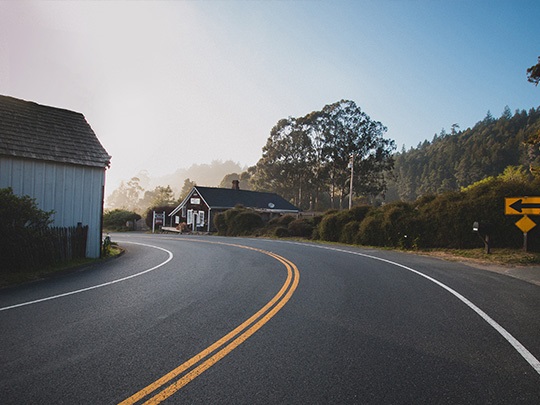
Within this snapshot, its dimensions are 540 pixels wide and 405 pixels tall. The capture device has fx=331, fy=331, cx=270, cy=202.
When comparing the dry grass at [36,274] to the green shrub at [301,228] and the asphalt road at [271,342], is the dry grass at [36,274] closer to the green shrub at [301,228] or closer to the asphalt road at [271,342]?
the asphalt road at [271,342]

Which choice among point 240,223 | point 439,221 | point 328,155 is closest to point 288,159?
point 328,155

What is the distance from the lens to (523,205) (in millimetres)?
12031

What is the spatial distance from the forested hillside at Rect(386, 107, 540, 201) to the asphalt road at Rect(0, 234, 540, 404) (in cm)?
5813

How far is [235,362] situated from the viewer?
3693mm

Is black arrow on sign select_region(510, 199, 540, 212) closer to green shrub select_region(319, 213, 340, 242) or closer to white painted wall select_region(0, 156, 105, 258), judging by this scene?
green shrub select_region(319, 213, 340, 242)

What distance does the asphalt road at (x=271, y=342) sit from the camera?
3113mm

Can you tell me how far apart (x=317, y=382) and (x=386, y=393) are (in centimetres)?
64

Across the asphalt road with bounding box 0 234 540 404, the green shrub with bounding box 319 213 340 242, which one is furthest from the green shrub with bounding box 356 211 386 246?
the asphalt road with bounding box 0 234 540 404

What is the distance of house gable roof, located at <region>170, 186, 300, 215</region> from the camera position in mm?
41969

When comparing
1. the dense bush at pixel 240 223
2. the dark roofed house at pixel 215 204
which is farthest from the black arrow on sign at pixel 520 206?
the dark roofed house at pixel 215 204

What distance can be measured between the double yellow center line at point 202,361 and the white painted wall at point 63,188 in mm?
9611

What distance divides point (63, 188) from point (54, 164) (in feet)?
2.98

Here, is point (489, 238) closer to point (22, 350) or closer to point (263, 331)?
point (263, 331)

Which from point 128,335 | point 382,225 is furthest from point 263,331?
point 382,225
